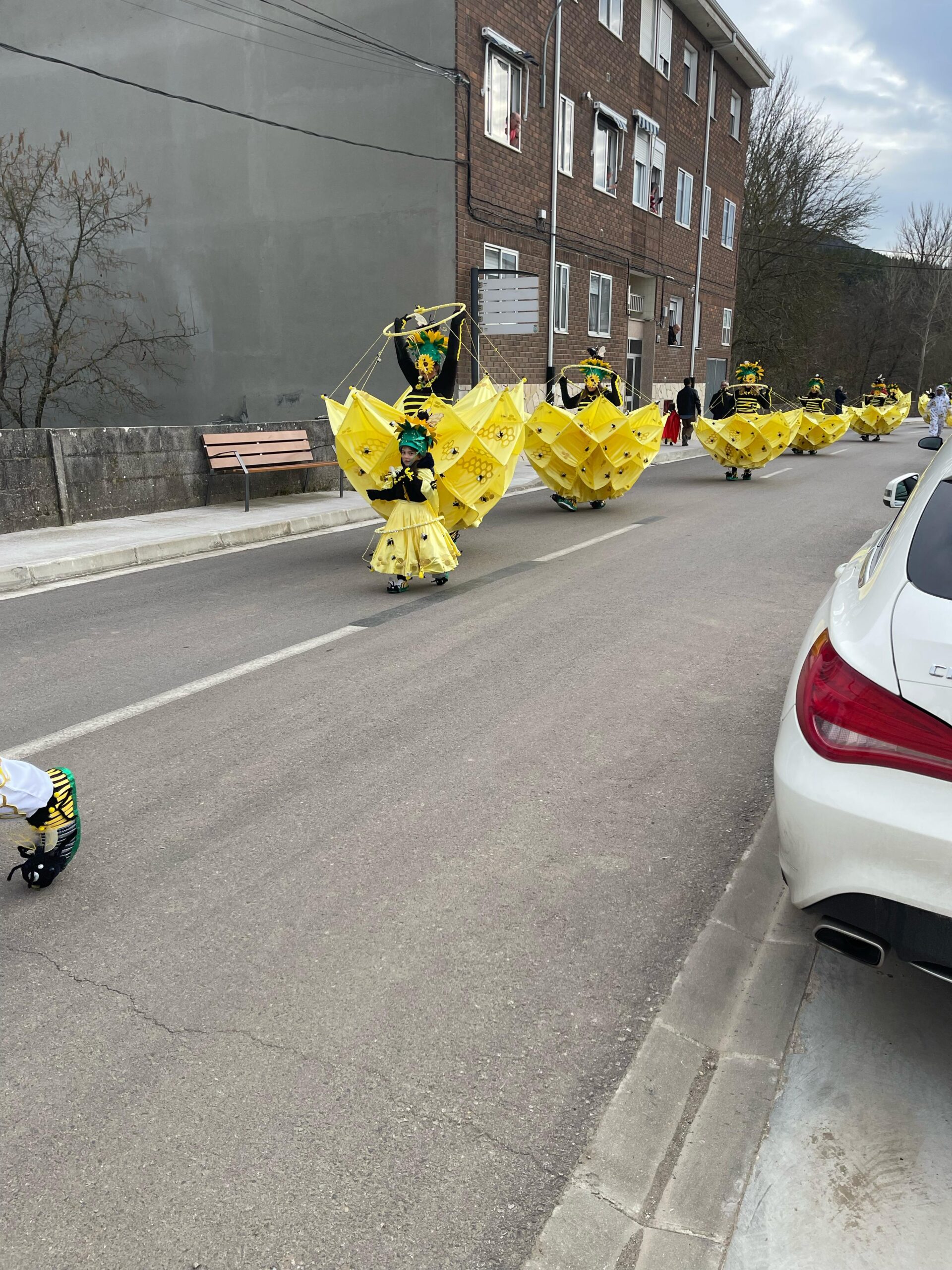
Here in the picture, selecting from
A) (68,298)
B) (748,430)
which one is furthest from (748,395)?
(68,298)

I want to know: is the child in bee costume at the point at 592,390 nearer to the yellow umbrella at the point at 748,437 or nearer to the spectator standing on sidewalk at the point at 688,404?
the yellow umbrella at the point at 748,437

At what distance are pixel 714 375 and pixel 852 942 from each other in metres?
38.3

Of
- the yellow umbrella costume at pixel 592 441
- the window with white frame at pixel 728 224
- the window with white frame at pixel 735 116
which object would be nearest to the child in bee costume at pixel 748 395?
the yellow umbrella costume at pixel 592 441

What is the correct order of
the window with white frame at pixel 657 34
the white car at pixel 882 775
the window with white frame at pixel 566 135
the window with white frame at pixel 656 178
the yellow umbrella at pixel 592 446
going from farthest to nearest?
1. the window with white frame at pixel 656 178
2. the window with white frame at pixel 657 34
3. the window with white frame at pixel 566 135
4. the yellow umbrella at pixel 592 446
5. the white car at pixel 882 775

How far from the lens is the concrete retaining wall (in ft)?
37.0

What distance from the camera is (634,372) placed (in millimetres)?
31750

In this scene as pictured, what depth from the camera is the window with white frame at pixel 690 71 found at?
3175 cm

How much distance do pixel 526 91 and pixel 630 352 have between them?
1040 cm

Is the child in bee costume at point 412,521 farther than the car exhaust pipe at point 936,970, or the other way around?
the child in bee costume at point 412,521

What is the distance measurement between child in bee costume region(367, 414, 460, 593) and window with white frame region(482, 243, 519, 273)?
1359 cm

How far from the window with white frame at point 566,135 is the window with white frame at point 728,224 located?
47.9 ft

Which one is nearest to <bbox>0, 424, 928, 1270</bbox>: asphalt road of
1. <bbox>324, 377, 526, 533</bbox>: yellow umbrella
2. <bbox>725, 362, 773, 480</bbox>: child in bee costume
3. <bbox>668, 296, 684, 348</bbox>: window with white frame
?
<bbox>324, 377, 526, 533</bbox>: yellow umbrella

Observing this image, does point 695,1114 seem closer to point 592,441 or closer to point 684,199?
point 592,441

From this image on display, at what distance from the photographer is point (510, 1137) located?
243cm
